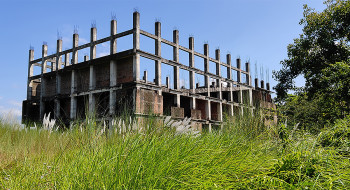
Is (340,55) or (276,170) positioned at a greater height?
(340,55)

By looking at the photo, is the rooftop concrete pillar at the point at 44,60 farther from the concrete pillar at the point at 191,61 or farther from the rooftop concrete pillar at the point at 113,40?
the concrete pillar at the point at 191,61

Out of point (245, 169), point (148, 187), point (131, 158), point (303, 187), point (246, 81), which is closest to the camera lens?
point (148, 187)

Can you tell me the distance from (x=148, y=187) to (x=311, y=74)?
1737 cm

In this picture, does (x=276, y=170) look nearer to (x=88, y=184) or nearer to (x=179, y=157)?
(x=179, y=157)

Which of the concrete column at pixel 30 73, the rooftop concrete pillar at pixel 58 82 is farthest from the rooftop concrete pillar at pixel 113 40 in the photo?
the concrete column at pixel 30 73

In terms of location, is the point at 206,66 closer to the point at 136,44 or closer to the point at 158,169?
the point at 136,44

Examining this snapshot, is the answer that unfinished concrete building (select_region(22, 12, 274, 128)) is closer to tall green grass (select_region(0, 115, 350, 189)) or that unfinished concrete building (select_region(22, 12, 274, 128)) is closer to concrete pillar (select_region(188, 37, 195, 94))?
concrete pillar (select_region(188, 37, 195, 94))

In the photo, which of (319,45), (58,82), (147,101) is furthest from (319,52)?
(58,82)

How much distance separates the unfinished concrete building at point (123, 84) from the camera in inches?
573

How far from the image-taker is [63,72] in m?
19.2

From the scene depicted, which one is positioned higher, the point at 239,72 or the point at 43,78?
the point at 239,72

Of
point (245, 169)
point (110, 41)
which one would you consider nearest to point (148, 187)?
point (245, 169)

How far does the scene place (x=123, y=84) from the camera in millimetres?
14688

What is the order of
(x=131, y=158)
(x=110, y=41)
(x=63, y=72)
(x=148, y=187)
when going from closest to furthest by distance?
1. (x=148, y=187)
2. (x=131, y=158)
3. (x=110, y=41)
4. (x=63, y=72)
